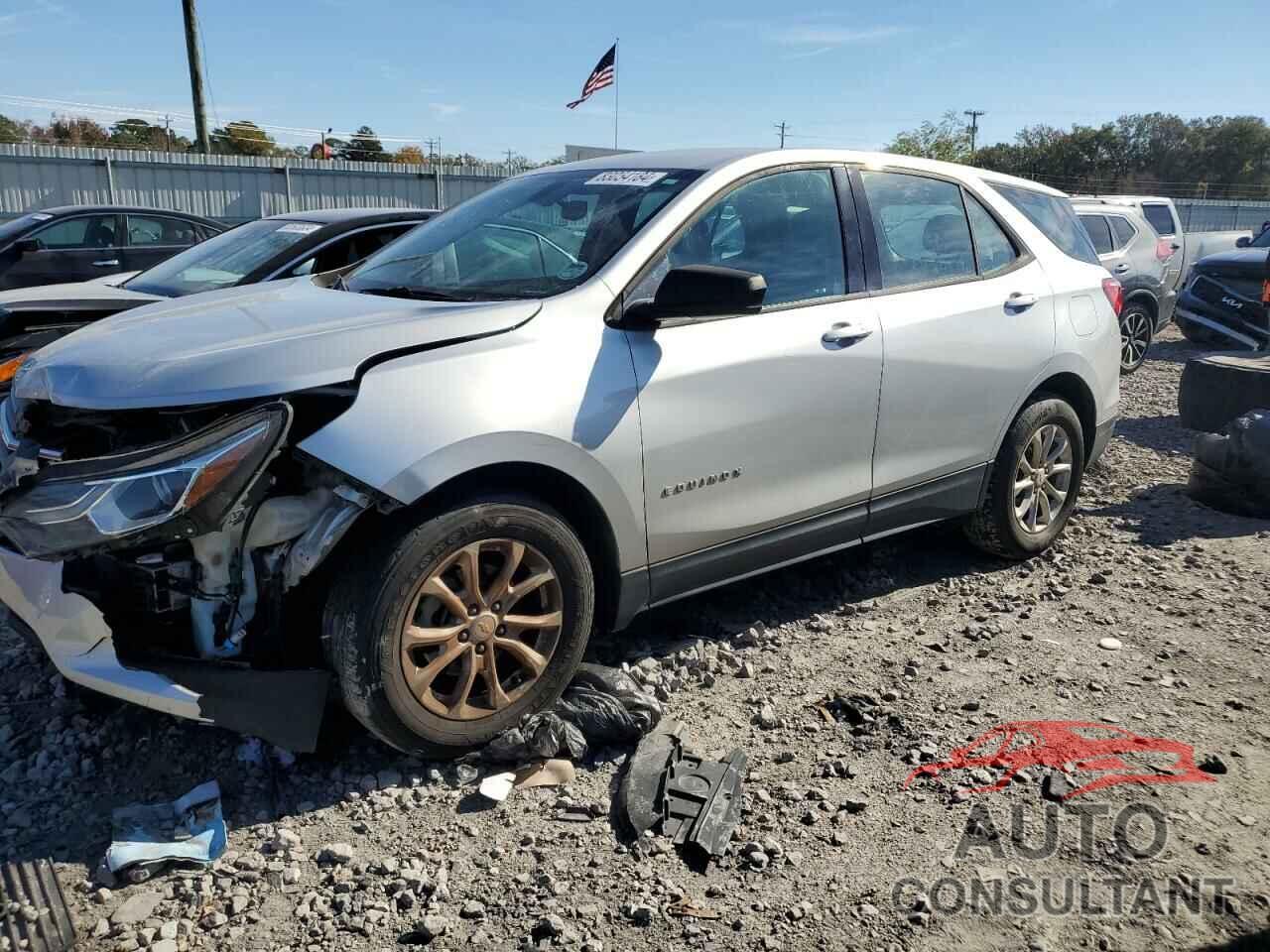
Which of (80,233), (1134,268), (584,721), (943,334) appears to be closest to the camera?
(584,721)

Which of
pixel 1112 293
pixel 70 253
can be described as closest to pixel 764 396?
pixel 1112 293

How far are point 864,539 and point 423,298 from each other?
2034 millimetres

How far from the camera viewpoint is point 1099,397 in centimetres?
511

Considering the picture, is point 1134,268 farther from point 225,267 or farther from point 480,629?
point 480,629

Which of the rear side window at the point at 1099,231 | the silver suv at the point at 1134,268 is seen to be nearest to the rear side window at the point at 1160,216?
the silver suv at the point at 1134,268

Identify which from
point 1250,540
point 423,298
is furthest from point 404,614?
point 1250,540

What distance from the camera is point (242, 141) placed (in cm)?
2677

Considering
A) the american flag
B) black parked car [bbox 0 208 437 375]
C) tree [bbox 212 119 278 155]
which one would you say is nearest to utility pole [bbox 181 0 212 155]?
tree [bbox 212 119 278 155]

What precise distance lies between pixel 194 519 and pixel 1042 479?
3.89 meters

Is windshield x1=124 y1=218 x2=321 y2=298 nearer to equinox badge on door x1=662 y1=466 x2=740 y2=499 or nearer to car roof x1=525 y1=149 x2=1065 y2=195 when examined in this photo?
car roof x1=525 y1=149 x2=1065 y2=195

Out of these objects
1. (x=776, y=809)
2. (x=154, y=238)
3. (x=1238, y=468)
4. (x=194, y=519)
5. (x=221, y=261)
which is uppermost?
(x=154, y=238)

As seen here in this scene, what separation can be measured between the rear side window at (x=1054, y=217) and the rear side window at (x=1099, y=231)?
6.66 m

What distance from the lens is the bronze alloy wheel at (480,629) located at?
9.84ft

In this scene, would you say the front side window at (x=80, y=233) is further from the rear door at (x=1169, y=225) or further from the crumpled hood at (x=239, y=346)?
the rear door at (x=1169, y=225)
